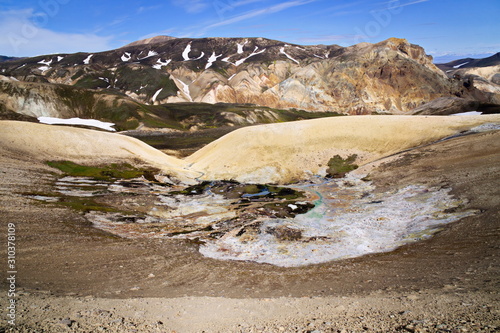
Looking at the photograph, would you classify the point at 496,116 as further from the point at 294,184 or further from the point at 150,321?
the point at 150,321

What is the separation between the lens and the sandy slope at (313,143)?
5297 centimetres

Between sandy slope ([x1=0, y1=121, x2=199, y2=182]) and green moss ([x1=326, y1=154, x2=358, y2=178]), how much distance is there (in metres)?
22.2

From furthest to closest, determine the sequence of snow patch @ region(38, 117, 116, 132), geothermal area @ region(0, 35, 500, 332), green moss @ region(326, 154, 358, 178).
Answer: snow patch @ region(38, 117, 116, 132) → green moss @ region(326, 154, 358, 178) → geothermal area @ region(0, 35, 500, 332)

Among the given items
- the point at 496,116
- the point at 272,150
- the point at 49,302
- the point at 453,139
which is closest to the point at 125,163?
the point at 272,150

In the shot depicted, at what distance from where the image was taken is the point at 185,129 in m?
172

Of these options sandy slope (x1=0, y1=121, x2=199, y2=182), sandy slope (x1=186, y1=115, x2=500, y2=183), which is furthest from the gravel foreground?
sandy slope (x1=0, y1=121, x2=199, y2=182)

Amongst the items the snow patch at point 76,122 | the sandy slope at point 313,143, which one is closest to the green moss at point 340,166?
the sandy slope at point 313,143

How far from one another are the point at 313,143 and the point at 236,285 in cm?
4412

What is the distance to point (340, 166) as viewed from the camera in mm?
52406

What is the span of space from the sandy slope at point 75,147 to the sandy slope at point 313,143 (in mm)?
7800

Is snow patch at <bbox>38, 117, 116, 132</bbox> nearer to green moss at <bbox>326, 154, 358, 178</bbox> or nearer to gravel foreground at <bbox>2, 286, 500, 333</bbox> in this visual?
green moss at <bbox>326, 154, 358, 178</bbox>

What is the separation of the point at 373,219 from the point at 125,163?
41130 mm

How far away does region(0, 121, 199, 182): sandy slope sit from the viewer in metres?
48.7

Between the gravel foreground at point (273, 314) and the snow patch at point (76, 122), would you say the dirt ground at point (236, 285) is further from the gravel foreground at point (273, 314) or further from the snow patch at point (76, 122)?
the snow patch at point (76, 122)
